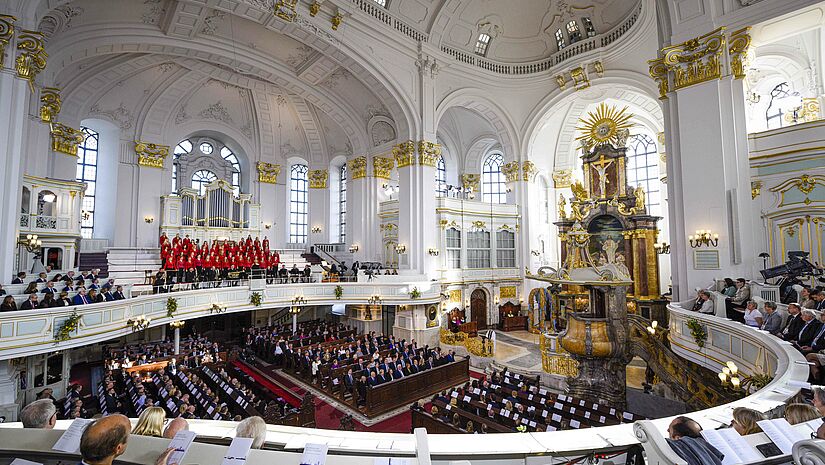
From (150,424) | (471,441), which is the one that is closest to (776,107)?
(471,441)

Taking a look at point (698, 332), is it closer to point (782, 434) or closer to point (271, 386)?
point (782, 434)

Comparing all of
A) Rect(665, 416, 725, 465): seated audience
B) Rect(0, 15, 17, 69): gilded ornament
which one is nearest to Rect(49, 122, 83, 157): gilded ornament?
Rect(0, 15, 17, 69): gilded ornament

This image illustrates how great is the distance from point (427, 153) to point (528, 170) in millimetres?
6846

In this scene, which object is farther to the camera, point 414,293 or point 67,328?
point 414,293

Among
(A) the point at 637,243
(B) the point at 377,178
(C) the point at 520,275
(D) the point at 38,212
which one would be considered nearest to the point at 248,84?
(B) the point at 377,178

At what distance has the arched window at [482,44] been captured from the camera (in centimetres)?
2012

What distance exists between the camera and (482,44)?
67.2 ft

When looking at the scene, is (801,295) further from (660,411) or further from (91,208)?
(91,208)

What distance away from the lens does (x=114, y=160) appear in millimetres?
18000

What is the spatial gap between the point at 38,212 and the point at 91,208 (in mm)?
6268

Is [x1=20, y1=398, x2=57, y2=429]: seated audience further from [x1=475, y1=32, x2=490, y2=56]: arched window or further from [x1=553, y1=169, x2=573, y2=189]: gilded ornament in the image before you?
[x1=553, y1=169, x2=573, y2=189]: gilded ornament

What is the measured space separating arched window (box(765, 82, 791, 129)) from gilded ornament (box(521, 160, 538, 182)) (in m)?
10.1

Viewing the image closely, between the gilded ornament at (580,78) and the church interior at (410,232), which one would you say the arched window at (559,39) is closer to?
the church interior at (410,232)

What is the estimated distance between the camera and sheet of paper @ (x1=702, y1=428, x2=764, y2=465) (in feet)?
6.17
